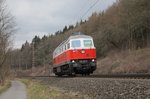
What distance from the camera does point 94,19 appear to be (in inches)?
3915

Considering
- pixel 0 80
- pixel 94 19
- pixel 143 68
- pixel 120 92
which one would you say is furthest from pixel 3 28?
pixel 94 19

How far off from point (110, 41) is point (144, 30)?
16.2 meters

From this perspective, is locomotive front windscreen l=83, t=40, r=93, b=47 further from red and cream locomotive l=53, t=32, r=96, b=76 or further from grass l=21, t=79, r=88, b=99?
grass l=21, t=79, r=88, b=99

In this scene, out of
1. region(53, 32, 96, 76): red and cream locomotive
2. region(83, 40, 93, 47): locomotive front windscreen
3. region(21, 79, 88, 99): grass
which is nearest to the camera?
region(21, 79, 88, 99): grass

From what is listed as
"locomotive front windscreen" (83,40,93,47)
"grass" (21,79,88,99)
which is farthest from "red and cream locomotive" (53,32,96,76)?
"grass" (21,79,88,99)

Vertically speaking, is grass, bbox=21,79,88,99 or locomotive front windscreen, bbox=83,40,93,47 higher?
locomotive front windscreen, bbox=83,40,93,47

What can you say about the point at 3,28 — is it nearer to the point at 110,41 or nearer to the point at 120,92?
the point at 110,41

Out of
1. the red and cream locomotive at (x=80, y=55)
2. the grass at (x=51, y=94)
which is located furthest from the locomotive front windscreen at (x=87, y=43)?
the grass at (x=51, y=94)

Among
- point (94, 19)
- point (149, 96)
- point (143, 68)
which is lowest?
point (149, 96)

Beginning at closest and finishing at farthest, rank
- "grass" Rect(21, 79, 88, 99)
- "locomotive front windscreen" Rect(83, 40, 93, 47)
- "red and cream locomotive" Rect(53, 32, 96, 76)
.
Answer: "grass" Rect(21, 79, 88, 99) → "red and cream locomotive" Rect(53, 32, 96, 76) → "locomotive front windscreen" Rect(83, 40, 93, 47)

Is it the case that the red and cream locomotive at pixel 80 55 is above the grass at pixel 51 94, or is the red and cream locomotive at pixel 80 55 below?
above

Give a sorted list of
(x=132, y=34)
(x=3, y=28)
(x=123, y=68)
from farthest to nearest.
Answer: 1. (x=132, y=34)
2. (x=3, y=28)
3. (x=123, y=68)

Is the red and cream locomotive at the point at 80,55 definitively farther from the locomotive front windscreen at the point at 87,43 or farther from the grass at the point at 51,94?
the grass at the point at 51,94

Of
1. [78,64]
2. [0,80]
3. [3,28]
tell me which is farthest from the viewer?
[0,80]
